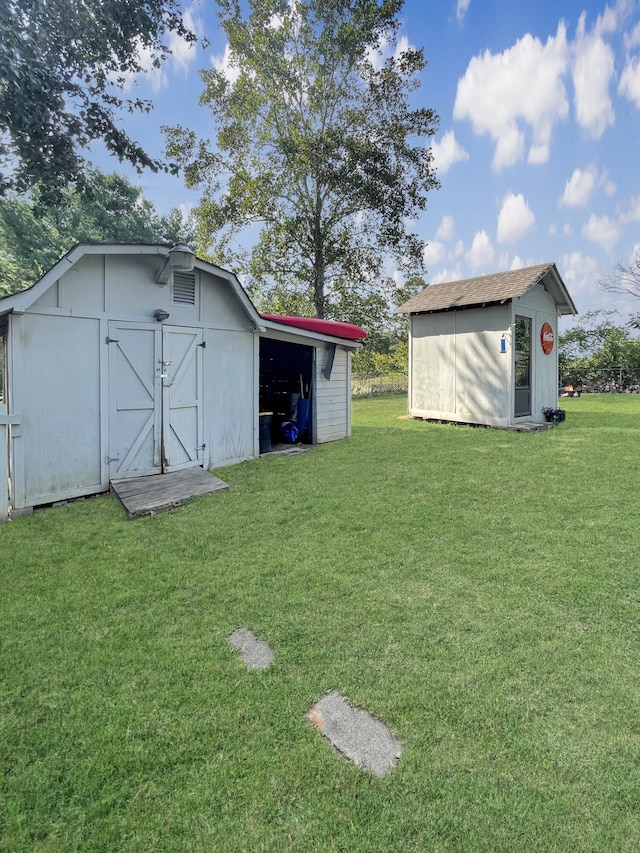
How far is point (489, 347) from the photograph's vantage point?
35.4 feet

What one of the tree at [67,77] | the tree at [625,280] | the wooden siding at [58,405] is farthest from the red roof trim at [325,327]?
the tree at [625,280]

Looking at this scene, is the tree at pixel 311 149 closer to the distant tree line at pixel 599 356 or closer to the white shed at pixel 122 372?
the white shed at pixel 122 372

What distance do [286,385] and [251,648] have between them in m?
8.26

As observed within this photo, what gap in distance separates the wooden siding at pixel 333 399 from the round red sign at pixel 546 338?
224 inches

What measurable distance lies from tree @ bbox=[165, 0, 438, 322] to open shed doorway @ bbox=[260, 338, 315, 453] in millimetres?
6630

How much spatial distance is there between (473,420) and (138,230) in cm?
2193

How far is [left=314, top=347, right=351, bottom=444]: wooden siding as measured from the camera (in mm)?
8969

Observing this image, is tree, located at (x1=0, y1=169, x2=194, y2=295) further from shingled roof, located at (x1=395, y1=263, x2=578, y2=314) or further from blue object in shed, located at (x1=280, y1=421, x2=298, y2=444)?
blue object in shed, located at (x1=280, y1=421, x2=298, y2=444)

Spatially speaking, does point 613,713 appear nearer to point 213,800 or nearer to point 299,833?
point 299,833

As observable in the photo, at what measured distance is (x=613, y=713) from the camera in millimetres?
1859

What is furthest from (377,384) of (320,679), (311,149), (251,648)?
Answer: (320,679)

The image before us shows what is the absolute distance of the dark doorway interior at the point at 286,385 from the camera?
922 centimetres

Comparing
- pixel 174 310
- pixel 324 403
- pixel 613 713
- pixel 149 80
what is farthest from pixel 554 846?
pixel 149 80

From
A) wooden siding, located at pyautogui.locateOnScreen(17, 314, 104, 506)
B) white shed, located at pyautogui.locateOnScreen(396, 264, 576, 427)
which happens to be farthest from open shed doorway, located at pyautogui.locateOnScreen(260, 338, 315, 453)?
white shed, located at pyautogui.locateOnScreen(396, 264, 576, 427)
